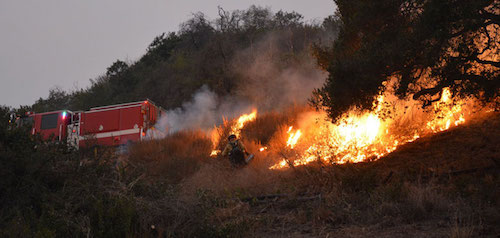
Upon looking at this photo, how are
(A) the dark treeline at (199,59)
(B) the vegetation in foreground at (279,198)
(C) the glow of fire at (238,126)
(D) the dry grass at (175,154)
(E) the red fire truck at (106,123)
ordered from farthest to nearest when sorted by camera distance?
1. (A) the dark treeline at (199,59)
2. (E) the red fire truck at (106,123)
3. (C) the glow of fire at (238,126)
4. (D) the dry grass at (175,154)
5. (B) the vegetation in foreground at (279,198)

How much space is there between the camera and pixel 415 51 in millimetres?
7660

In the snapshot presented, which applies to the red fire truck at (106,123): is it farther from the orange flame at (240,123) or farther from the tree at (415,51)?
the tree at (415,51)

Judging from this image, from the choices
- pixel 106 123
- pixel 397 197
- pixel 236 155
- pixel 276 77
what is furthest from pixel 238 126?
pixel 397 197

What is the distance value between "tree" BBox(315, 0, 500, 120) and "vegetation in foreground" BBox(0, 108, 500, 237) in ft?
4.30

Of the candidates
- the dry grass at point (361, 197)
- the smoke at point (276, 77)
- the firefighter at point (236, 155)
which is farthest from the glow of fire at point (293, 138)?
the smoke at point (276, 77)

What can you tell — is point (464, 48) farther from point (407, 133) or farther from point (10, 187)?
point (10, 187)

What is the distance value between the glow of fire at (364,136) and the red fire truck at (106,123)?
29.3ft

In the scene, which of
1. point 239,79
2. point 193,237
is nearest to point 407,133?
point 193,237

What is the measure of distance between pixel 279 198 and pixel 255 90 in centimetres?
1360

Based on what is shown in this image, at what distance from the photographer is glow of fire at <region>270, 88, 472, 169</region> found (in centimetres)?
999

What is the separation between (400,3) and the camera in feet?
27.1

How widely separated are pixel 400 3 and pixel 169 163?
27.1 feet

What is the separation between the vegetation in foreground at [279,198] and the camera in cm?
523

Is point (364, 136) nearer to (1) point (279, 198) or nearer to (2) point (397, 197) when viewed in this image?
(1) point (279, 198)
